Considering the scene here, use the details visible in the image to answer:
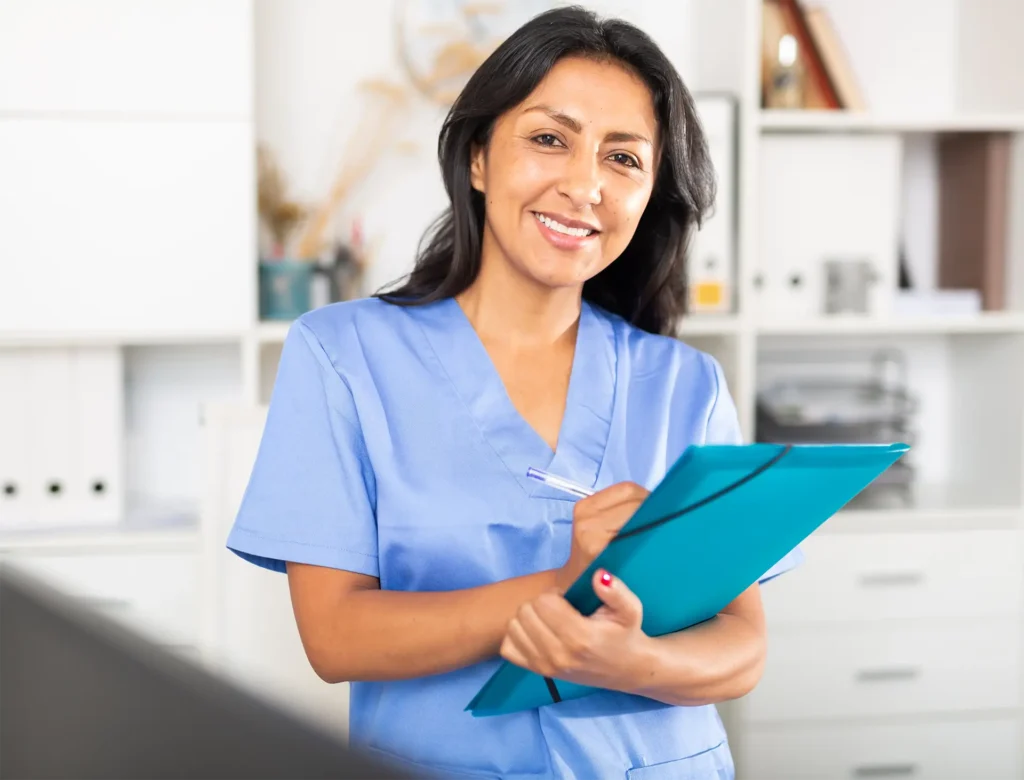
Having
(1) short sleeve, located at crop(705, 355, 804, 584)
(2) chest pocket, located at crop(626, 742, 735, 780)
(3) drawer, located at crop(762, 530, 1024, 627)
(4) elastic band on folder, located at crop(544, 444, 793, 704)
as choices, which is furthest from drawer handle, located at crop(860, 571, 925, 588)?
(4) elastic band on folder, located at crop(544, 444, 793, 704)

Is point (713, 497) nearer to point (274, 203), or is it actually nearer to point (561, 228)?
point (561, 228)

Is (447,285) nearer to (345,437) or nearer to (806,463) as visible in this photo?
(345,437)

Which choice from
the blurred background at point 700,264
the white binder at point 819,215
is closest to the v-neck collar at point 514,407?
the blurred background at point 700,264

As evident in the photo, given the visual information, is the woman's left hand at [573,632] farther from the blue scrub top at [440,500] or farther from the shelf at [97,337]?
the shelf at [97,337]

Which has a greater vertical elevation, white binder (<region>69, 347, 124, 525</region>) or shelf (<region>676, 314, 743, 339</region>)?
shelf (<region>676, 314, 743, 339</region>)

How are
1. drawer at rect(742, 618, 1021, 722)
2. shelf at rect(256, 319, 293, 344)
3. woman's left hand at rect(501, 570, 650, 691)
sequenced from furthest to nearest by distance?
drawer at rect(742, 618, 1021, 722) < shelf at rect(256, 319, 293, 344) < woman's left hand at rect(501, 570, 650, 691)

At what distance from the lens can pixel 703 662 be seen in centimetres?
115

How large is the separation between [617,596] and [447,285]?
0.55m

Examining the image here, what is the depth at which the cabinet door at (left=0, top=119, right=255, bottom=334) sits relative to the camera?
2.22 m

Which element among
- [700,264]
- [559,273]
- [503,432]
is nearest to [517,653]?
[503,432]

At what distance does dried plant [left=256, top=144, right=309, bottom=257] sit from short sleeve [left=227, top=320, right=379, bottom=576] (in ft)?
4.31

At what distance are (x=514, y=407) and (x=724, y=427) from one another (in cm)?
27

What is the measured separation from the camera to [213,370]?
8.51 ft

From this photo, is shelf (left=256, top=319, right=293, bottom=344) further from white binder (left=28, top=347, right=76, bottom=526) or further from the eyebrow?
the eyebrow
